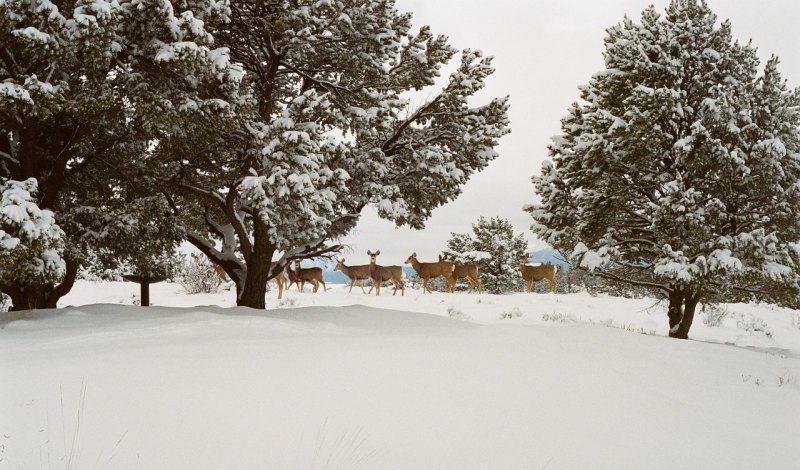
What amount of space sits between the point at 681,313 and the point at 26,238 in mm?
13279

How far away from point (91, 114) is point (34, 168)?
6.71ft

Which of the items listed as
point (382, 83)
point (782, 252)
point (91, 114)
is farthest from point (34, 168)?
point (782, 252)

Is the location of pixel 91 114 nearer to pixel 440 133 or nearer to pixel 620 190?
pixel 440 133

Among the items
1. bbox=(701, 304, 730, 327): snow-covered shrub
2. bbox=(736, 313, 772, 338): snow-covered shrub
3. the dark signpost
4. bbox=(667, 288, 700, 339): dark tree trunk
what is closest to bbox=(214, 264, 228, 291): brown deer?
the dark signpost

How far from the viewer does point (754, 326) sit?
14.5 m

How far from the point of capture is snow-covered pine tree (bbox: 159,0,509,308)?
1034 centimetres

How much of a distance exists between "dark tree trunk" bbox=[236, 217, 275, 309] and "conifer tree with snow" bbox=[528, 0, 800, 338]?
21.9 ft

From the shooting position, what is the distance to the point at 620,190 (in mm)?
11453

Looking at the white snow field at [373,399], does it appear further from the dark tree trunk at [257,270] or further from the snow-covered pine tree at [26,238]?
the dark tree trunk at [257,270]

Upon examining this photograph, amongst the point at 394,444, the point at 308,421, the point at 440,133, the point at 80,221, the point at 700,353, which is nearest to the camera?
the point at 394,444

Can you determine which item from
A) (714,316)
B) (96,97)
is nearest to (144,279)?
(96,97)

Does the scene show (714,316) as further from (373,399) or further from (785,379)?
(373,399)

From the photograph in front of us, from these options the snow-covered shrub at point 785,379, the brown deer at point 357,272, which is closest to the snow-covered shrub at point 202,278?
the brown deer at point 357,272

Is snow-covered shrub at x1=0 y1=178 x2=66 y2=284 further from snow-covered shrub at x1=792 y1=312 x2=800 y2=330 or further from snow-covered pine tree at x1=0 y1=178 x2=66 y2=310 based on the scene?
snow-covered shrub at x1=792 y1=312 x2=800 y2=330
